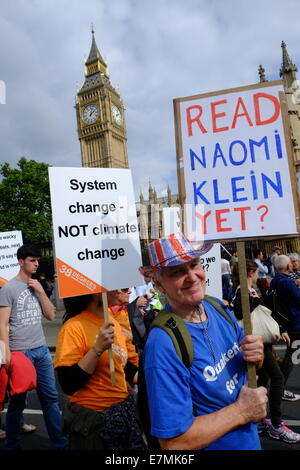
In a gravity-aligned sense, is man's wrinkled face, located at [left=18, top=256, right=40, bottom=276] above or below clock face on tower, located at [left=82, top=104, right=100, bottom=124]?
below

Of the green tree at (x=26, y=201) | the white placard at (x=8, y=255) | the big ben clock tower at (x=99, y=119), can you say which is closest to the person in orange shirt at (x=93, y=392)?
the white placard at (x=8, y=255)

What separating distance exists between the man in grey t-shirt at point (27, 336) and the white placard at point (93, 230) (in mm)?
1179

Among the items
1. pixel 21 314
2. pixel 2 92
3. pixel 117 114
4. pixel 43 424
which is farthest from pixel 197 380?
pixel 117 114

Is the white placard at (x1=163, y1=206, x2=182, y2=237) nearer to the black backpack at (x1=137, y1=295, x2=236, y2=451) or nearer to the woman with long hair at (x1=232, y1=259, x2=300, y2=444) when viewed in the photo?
the woman with long hair at (x1=232, y1=259, x2=300, y2=444)

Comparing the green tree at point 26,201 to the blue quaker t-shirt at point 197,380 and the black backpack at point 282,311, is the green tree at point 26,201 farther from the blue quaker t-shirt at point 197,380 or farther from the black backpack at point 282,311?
the blue quaker t-shirt at point 197,380

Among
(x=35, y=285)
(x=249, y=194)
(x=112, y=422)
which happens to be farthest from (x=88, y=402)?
(x=35, y=285)

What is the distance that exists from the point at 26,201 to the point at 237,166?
3414 centimetres

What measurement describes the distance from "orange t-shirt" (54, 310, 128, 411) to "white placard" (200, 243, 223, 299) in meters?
2.18

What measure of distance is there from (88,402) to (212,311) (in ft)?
2.95

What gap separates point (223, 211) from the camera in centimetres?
187

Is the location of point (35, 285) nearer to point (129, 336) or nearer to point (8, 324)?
point (8, 324)

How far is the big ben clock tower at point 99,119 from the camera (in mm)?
66250

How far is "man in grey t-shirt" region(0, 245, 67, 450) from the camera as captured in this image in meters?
3.09

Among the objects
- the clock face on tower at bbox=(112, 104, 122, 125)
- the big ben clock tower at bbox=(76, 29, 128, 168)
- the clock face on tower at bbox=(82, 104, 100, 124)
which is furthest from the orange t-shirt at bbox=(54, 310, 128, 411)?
the clock face on tower at bbox=(112, 104, 122, 125)
